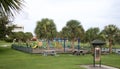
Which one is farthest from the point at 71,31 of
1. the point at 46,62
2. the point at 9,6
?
the point at 9,6

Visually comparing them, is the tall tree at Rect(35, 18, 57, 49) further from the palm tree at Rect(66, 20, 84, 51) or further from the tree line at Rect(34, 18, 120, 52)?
the palm tree at Rect(66, 20, 84, 51)

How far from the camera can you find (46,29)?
41.9 m

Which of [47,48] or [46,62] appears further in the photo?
[47,48]

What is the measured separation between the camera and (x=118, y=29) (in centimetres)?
4028

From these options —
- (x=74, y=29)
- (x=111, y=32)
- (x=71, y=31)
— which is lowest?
(x=111, y=32)

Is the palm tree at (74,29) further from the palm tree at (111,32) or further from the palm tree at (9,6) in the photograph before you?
the palm tree at (9,6)

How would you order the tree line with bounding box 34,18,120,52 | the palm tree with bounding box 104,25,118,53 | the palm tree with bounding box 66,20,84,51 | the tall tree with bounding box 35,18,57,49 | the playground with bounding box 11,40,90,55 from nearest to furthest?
the playground with bounding box 11,40,90,55 < the palm tree with bounding box 104,25,118,53 < the tree line with bounding box 34,18,120,52 < the palm tree with bounding box 66,20,84,51 < the tall tree with bounding box 35,18,57,49

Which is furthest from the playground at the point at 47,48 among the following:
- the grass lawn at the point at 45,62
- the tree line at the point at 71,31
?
the grass lawn at the point at 45,62

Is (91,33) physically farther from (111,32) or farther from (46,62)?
(46,62)

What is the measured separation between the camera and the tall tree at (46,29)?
137 ft

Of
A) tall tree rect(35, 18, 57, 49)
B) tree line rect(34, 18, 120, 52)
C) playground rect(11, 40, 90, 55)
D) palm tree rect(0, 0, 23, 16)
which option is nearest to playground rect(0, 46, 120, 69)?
playground rect(11, 40, 90, 55)

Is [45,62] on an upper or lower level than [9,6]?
lower

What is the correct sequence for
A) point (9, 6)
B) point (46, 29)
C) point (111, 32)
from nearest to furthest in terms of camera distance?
point (9, 6), point (111, 32), point (46, 29)

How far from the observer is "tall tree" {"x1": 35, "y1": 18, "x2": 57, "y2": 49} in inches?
1641
